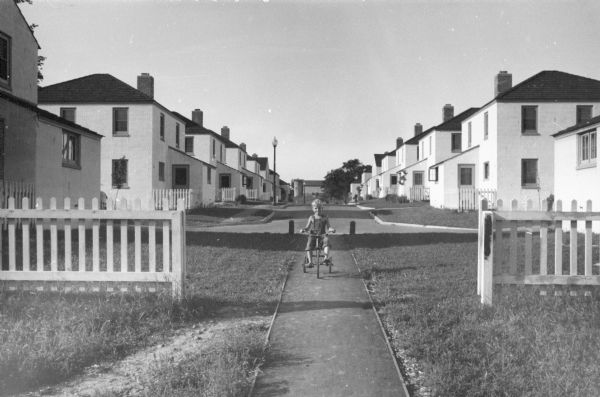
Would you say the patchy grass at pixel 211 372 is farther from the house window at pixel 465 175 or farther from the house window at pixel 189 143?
the house window at pixel 189 143

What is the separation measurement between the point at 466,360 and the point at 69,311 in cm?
468

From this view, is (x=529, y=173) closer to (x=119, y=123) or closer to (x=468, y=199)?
(x=468, y=199)

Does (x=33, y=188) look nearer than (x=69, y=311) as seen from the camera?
No

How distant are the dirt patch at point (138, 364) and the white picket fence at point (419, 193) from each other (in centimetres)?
4116

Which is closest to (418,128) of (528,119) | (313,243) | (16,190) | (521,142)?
(528,119)

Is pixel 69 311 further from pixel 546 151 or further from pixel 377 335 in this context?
pixel 546 151

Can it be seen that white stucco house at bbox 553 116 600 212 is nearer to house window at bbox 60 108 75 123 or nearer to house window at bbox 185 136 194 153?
house window at bbox 60 108 75 123

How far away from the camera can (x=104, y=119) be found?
28.1 metres

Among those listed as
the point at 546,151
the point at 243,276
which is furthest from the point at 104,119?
the point at 546,151

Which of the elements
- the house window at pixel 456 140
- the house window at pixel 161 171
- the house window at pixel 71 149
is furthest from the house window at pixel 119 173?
the house window at pixel 456 140

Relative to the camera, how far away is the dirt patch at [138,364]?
159 inches

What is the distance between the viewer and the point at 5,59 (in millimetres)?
16797

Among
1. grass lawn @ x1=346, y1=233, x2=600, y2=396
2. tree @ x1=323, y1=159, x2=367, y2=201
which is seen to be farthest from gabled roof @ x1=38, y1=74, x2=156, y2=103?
tree @ x1=323, y1=159, x2=367, y2=201

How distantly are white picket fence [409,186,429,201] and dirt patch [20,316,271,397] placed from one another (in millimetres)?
41156
